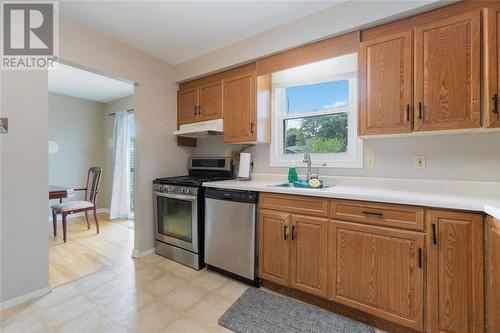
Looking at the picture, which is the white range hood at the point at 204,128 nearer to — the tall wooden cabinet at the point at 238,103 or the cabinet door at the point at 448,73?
the tall wooden cabinet at the point at 238,103

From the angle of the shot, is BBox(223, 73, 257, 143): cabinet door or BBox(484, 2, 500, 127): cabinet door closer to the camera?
BBox(484, 2, 500, 127): cabinet door

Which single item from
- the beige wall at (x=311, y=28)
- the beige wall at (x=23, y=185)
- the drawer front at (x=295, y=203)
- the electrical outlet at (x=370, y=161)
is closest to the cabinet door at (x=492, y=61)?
the beige wall at (x=311, y=28)

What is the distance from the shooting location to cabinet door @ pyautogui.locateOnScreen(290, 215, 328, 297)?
5.84 ft

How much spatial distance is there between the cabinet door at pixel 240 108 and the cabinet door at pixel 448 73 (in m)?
1.46

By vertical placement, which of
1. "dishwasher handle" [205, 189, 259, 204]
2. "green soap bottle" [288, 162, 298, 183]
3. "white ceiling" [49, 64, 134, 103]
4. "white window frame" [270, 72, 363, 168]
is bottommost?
"dishwasher handle" [205, 189, 259, 204]

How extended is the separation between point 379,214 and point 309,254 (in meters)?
0.62

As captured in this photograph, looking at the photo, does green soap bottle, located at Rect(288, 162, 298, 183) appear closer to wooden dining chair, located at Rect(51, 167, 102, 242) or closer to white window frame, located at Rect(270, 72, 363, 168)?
white window frame, located at Rect(270, 72, 363, 168)

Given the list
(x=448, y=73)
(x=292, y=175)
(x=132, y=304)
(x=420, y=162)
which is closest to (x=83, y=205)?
(x=132, y=304)

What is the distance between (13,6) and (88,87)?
2477 mm

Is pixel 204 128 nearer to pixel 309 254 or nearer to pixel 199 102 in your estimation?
pixel 199 102

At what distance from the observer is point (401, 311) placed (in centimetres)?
149

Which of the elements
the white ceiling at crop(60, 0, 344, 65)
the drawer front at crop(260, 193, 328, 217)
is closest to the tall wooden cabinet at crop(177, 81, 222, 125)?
the white ceiling at crop(60, 0, 344, 65)

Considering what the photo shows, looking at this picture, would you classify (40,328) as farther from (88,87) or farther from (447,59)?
(88,87)

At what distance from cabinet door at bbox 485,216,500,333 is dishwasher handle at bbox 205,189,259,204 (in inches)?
59.2
